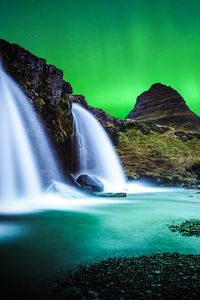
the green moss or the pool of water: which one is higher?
the green moss

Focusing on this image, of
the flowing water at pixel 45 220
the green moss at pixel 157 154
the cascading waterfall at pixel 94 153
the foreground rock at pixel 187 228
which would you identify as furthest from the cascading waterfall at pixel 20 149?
the green moss at pixel 157 154

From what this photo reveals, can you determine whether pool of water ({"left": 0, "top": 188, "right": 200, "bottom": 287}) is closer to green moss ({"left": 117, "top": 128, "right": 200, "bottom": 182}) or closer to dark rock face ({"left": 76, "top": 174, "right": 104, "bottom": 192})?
dark rock face ({"left": 76, "top": 174, "right": 104, "bottom": 192})

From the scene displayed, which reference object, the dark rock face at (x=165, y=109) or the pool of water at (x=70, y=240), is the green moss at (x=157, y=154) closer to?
the pool of water at (x=70, y=240)

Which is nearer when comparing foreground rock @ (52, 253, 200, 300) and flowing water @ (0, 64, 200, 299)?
foreground rock @ (52, 253, 200, 300)

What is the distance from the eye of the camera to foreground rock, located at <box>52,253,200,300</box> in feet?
17.0

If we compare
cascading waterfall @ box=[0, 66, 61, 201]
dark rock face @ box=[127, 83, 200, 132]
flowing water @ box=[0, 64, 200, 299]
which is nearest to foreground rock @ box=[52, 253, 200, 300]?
flowing water @ box=[0, 64, 200, 299]

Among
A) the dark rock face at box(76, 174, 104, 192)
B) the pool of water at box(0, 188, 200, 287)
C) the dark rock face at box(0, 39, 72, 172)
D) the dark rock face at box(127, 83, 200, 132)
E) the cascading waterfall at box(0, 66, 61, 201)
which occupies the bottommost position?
the pool of water at box(0, 188, 200, 287)

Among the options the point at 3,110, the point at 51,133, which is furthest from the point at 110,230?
the point at 51,133

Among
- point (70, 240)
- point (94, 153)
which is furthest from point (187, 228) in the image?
point (94, 153)

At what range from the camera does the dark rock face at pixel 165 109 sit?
128150 mm

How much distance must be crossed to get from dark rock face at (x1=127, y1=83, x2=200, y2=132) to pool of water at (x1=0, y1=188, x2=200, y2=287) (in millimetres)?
113548

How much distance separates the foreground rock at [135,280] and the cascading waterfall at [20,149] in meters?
14.9

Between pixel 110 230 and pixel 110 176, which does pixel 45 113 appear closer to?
pixel 110 176

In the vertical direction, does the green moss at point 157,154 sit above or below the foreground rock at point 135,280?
above
